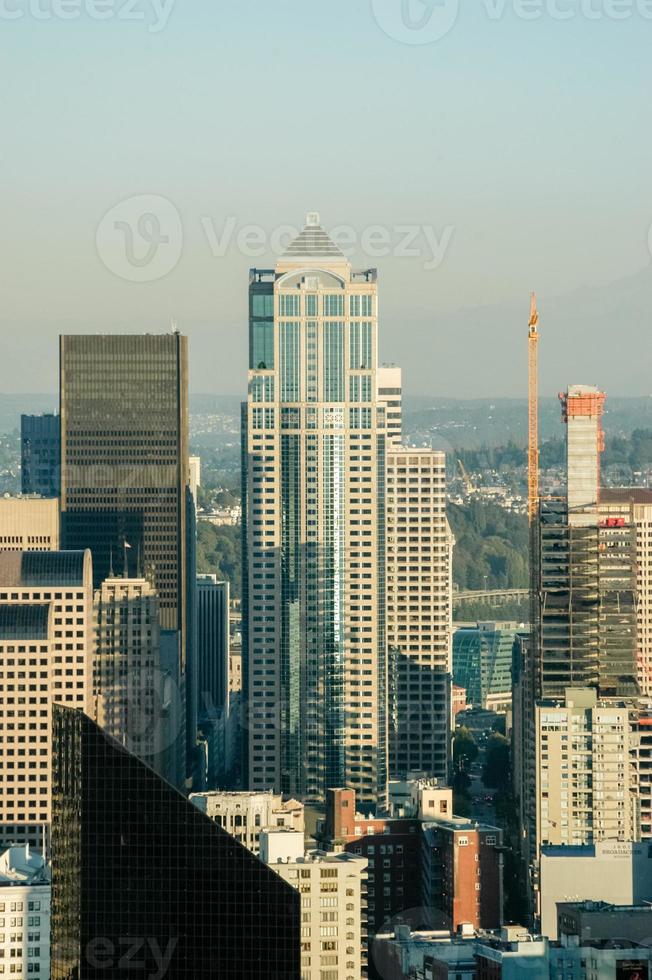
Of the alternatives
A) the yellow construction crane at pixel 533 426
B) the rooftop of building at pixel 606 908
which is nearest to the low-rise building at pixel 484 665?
the yellow construction crane at pixel 533 426

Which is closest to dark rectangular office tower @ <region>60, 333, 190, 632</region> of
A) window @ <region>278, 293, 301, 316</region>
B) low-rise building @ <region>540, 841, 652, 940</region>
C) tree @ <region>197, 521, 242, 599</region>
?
window @ <region>278, 293, 301, 316</region>

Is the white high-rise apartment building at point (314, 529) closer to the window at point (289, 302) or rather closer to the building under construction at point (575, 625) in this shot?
the window at point (289, 302)

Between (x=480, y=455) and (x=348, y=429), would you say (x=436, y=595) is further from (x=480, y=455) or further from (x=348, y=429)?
(x=480, y=455)

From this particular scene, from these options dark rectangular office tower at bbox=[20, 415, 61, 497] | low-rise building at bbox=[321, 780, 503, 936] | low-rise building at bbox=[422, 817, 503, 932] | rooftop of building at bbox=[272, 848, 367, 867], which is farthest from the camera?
dark rectangular office tower at bbox=[20, 415, 61, 497]

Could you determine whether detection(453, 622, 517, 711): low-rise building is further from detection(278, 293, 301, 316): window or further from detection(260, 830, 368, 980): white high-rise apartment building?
detection(260, 830, 368, 980): white high-rise apartment building

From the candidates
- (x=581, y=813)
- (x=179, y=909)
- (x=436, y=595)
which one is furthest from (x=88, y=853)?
(x=436, y=595)

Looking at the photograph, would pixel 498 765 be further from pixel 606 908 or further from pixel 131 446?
pixel 606 908
